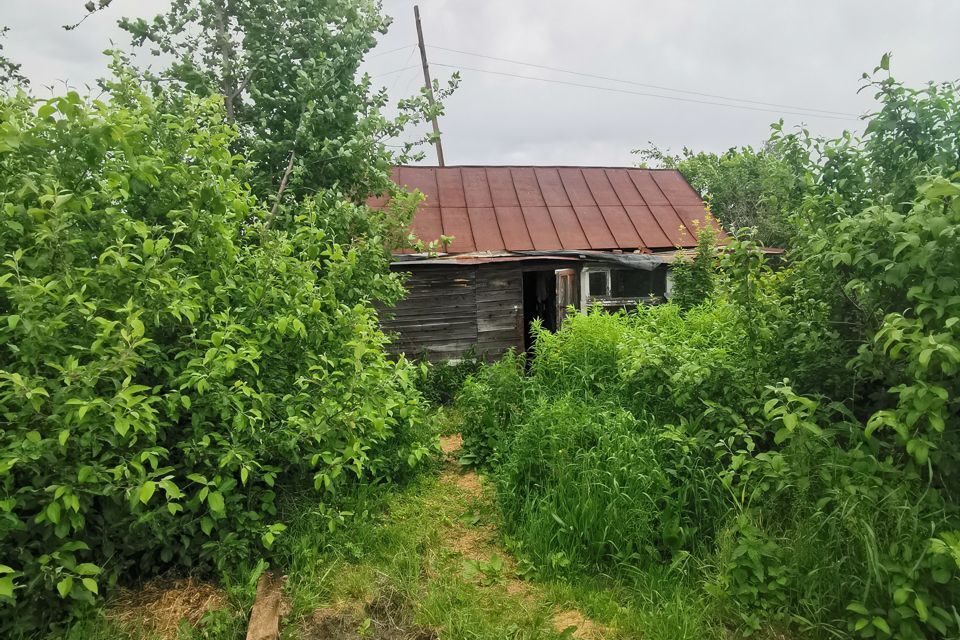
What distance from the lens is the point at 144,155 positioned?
10.6 feet

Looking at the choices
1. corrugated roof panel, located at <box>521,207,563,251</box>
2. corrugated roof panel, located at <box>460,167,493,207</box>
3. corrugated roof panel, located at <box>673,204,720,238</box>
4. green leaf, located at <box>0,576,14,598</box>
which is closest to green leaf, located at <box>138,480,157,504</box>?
green leaf, located at <box>0,576,14,598</box>

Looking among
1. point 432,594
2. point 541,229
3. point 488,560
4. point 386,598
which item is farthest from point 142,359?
point 541,229

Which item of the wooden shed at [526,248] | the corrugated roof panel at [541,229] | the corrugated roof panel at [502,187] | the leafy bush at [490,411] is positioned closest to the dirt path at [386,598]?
the leafy bush at [490,411]

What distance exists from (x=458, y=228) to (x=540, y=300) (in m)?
2.53

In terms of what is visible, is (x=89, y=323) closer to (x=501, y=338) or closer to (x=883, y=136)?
(x=883, y=136)

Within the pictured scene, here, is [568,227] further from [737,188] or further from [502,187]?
[737,188]

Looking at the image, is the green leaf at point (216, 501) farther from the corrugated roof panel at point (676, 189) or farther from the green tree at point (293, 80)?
the corrugated roof panel at point (676, 189)

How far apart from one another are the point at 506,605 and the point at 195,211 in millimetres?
3283

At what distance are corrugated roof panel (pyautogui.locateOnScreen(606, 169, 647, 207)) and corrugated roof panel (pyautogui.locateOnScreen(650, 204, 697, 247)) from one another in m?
0.42

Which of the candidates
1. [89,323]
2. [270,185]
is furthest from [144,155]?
[270,185]

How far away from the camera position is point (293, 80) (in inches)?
284

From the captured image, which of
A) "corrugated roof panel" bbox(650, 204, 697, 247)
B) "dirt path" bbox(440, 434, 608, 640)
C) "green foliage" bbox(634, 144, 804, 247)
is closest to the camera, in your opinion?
"dirt path" bbox(440, 434, 608, 640)

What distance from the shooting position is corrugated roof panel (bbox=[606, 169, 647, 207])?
1109cm

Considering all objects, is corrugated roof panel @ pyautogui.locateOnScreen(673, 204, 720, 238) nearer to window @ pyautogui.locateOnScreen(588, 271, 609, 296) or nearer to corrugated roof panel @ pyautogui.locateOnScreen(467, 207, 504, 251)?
window @ pyautogui.locateOnScreen(588, 271, 609, 296)
